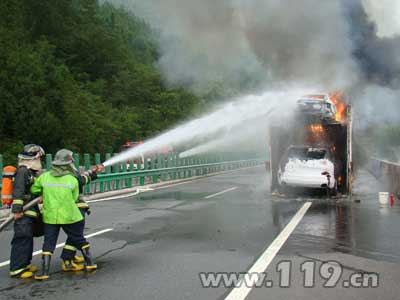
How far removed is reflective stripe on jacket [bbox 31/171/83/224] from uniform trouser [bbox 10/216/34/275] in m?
0.24

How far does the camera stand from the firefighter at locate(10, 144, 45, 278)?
6.30 metres

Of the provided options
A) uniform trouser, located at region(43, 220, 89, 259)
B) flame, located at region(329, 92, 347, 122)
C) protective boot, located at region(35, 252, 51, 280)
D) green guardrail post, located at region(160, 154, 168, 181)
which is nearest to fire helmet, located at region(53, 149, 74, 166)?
uniform trouser, located at region(43, 220, 89, 259)

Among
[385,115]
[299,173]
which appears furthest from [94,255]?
[385,115]

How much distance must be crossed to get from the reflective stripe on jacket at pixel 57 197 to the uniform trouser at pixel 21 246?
239mm

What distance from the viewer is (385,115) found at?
29.7m

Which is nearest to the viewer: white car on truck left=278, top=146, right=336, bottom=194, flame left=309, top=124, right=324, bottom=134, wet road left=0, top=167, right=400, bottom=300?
wet road left=0, top=167, right=400, bottom=300

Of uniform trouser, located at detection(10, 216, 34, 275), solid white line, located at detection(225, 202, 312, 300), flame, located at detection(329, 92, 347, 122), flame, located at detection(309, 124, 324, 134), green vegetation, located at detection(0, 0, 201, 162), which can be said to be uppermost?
green vegetation, located at detection(0, 0, 201, 162)

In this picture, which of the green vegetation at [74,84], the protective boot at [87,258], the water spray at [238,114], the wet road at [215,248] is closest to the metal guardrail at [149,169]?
the water spray at [238,114]

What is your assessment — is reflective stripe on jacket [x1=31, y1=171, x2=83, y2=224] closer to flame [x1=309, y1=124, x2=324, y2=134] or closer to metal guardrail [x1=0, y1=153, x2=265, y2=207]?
metal guardrail [x1=0, y1=153, x2=265, y2=207]

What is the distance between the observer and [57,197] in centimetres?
640

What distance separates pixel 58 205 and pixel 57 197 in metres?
0.10

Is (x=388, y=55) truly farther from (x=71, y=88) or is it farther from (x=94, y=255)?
(x=71, y=88)

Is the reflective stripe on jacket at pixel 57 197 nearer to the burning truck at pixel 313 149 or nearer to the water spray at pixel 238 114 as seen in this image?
the burning truck at pixel 313 149

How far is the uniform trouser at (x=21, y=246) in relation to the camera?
21.0 feet
